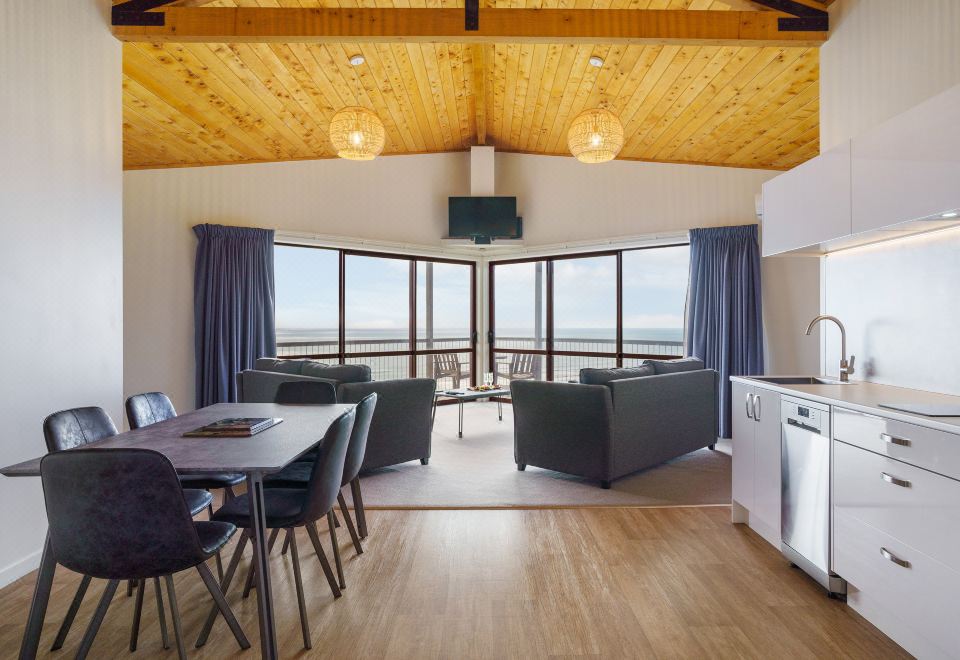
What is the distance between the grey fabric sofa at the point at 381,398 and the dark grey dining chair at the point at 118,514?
7.15 ft

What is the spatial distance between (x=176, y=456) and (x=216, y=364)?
12.7 feet

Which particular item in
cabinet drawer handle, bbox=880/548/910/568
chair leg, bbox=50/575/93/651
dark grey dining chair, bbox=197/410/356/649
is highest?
dark grey dining chair, bbox=197/410/356/649

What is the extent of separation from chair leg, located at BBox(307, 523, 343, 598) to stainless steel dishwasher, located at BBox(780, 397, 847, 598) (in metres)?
2.08

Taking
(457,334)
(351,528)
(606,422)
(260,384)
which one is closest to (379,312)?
(457,334)

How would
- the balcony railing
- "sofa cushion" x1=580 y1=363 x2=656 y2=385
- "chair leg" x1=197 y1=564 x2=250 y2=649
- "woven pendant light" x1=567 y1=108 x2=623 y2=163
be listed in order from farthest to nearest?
the balcony railing, "woven pendant light" x1=567 y1=108 x2=623 y2=163, "sofa cushion" x1=580 y1=363 x2=656 y2=385, "chair leg" x1=197 y1=564 x2=250 y2=649

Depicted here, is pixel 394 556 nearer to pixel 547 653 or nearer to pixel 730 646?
pixel 547 653

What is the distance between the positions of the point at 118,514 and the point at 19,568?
5.03 feet

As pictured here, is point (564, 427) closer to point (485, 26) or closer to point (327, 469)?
point (327, 469)

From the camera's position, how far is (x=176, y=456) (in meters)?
1.87

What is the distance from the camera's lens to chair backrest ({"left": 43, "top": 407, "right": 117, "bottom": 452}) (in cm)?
201

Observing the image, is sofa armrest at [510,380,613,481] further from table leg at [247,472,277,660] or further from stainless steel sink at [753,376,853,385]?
table leg at [247,472,277,660]

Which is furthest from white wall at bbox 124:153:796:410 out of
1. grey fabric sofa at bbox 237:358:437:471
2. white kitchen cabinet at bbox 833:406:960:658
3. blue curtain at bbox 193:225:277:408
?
white kitchen cabinet at bbox 833:406:960:658

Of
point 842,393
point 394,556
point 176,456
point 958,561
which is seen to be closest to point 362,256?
point 394,556

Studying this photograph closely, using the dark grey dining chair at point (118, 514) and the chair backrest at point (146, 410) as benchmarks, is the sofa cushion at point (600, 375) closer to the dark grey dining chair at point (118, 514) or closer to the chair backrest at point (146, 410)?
the chair backrest at point (146, 410)
